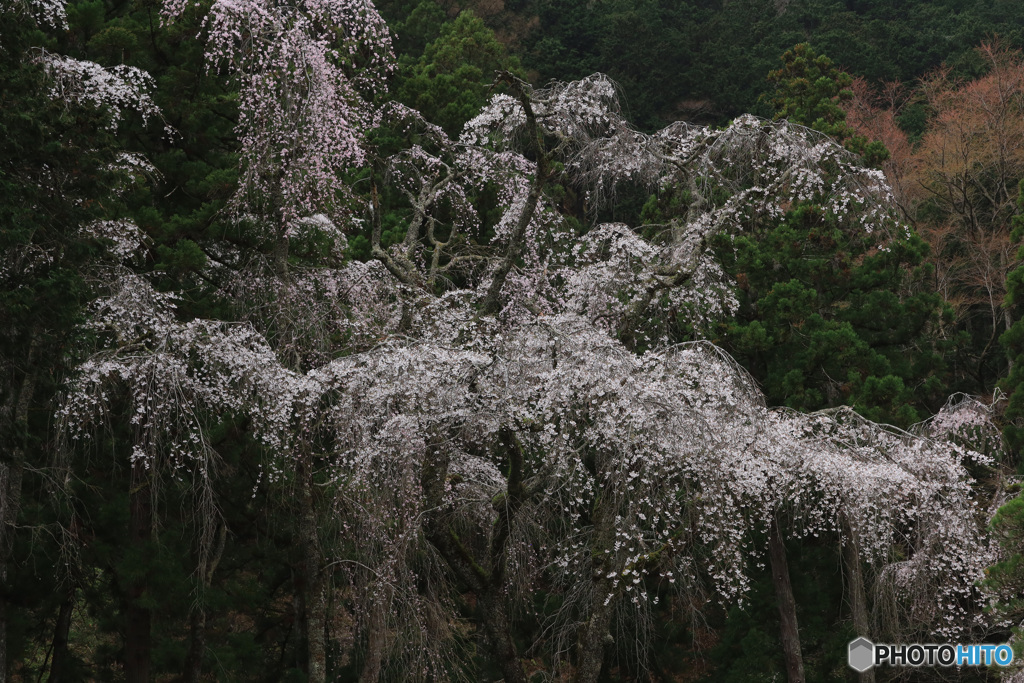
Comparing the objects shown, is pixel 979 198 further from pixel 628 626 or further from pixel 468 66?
pixel 628 626

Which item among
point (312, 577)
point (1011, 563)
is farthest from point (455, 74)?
point (1011, 563)

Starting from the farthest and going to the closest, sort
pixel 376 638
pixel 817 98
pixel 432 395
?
pixel 817 98 < pixel 432 395 < pixel 376 638

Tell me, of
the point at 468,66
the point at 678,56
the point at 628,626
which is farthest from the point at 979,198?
the point at 628,626

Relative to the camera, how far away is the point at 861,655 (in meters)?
8.77

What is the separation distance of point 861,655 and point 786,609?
0.91 meters

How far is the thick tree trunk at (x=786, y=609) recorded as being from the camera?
9.31 metres

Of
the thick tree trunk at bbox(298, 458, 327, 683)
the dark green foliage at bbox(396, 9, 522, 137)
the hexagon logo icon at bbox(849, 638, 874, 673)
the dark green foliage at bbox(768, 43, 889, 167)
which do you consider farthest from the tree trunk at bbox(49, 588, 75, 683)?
the dark green foliage at bbox(768, 43, 889, 167)

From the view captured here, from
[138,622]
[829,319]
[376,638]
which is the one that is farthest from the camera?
[829,319]

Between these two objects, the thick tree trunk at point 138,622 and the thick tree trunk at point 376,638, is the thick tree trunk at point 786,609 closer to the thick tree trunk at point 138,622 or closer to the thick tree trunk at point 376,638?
the thick tree trunk at point 376,638

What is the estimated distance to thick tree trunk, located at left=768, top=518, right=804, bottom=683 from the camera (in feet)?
30.6

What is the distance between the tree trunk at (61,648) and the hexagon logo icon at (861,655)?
7221 mm

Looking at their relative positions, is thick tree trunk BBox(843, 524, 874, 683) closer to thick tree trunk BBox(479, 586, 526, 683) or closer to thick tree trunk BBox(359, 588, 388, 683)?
thick tree trunk BBox(479, 586, 526, 683)

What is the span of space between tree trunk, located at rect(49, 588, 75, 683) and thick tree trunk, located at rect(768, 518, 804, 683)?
6.77 m

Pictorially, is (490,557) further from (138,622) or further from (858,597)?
(858,597)
